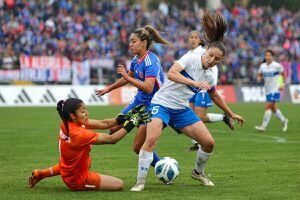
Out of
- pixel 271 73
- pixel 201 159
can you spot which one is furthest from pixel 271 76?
pixel 201 159

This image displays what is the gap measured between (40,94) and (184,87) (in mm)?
20899

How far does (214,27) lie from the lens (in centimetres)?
980

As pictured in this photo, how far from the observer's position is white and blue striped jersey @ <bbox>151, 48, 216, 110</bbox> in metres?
9.65

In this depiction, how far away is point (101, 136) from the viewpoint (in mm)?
9125

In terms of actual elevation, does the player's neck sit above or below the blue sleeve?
above

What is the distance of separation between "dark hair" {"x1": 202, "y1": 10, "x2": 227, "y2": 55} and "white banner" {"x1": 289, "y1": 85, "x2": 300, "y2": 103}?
84.7ft

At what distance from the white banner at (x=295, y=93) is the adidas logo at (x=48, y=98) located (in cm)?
1179

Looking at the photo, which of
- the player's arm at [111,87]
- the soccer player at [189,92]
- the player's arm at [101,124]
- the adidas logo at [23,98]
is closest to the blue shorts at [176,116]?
the soccer player at [189,92]

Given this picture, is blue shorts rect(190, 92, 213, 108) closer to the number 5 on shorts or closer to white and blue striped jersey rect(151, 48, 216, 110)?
white and blue striped jersey rect(151, 48, 216, 110)

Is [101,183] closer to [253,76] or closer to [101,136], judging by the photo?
[101,136]

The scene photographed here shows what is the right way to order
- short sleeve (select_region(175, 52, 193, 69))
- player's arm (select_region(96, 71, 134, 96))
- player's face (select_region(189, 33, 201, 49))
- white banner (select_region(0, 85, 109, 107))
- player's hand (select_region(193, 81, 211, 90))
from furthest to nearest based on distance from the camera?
white banner (select_region(0, 85, 109, 107)) < player's face (select_region(189, 33, 201, 49)) < player's arm (select_region(96, 71, 134, 96)) < short sleeve (select_region(175, 52, 193, 69)) < player's hand (select_region(193, 81, 211, 90))

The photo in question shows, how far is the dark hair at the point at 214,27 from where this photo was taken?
974 cm

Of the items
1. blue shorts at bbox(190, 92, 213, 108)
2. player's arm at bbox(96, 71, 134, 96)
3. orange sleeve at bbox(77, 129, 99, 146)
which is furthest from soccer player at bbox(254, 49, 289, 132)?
orange sleeve at bbox(77, 129, 99, 146)

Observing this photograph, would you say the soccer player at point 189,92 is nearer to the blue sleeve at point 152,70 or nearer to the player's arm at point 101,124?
the blue sleeve at point 152,70
